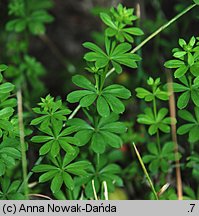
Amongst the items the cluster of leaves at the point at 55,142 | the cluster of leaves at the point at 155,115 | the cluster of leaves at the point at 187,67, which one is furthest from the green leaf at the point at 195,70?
the cluster of leaves at the point at 55,142

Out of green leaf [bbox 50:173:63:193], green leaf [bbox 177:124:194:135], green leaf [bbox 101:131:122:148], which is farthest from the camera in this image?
green leaf [bbox 177:124:194:135]

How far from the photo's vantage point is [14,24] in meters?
2.76

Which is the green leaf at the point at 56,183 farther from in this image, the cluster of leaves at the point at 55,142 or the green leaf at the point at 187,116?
the green leaf at the point at 187,116

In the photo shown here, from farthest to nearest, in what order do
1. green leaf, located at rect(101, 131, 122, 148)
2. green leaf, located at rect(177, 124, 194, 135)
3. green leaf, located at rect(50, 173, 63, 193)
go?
green leaf, located at rect(177, 124, 194, 135) → green leaf, located at rect(101, 131, 122, 148) → green leaf, located at rect(50, 173, 63, 193)

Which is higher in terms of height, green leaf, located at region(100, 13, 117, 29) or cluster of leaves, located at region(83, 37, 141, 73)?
green leaf, located at region(100, 13, 117, 29)

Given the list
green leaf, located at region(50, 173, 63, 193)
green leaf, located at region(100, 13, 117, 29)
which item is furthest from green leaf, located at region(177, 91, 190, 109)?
green leaf, located at region(50, 173, 63, 193)

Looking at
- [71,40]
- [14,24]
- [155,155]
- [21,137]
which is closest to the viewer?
[21,137]

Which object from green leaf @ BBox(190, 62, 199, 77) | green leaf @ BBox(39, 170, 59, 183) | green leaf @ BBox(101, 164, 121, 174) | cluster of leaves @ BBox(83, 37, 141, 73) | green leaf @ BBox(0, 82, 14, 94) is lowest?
green leaf @ BBox(101, 164, 121, 174)

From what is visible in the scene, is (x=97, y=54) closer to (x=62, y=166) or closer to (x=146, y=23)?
(x=62, y=166)

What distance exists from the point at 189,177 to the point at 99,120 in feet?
2.20

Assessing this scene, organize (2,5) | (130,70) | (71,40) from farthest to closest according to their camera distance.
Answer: (71,40), (130,70), (2,5)

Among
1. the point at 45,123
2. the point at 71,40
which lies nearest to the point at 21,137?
the point at 45,123

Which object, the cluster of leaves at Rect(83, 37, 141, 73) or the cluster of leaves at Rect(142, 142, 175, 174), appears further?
the cluster of leaves at Rect(142, 142, 175, 174)

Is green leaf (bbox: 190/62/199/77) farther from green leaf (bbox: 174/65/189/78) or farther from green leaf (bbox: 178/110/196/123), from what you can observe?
green leaf (bbox: 178/110/196/123)
